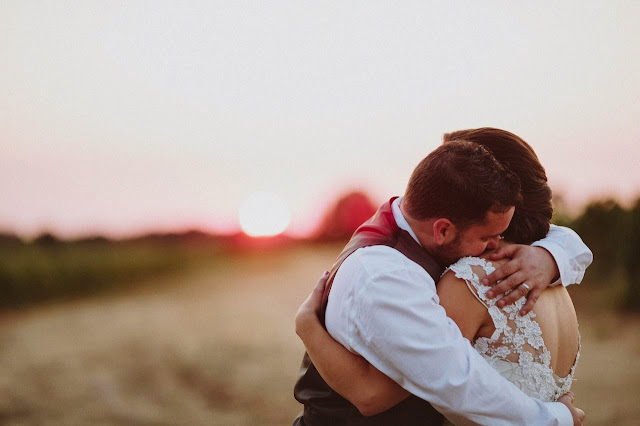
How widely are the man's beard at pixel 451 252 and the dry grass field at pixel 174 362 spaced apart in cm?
618

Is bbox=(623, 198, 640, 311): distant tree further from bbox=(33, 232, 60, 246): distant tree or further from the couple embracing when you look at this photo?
bbox=(33, 232, 60, 246): distant tree

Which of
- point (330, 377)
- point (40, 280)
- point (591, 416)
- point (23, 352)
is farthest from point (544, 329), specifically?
point (40, 280)

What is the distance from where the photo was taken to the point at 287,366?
1105 cm

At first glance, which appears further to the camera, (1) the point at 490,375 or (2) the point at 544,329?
(2) the point at 544,329

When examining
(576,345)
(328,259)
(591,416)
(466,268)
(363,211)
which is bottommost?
(328,259)

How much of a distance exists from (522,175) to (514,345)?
1.91 feet

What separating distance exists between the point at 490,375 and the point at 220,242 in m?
21.7

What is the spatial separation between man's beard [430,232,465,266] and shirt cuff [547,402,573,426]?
579 mm

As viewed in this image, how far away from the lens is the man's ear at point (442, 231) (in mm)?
2179

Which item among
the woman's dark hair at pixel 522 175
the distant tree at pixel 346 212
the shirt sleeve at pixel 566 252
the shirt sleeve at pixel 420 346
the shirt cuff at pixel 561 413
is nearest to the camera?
the shirt sleeve at pixel 420 346

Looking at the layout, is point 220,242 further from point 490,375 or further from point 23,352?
point 490,375

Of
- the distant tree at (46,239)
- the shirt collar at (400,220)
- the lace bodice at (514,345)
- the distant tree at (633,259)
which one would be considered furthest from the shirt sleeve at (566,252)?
the distant tree at (46,239)

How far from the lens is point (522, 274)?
7.38 feet

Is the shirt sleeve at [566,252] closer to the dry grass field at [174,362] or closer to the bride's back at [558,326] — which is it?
the bride's back at [558,326]
